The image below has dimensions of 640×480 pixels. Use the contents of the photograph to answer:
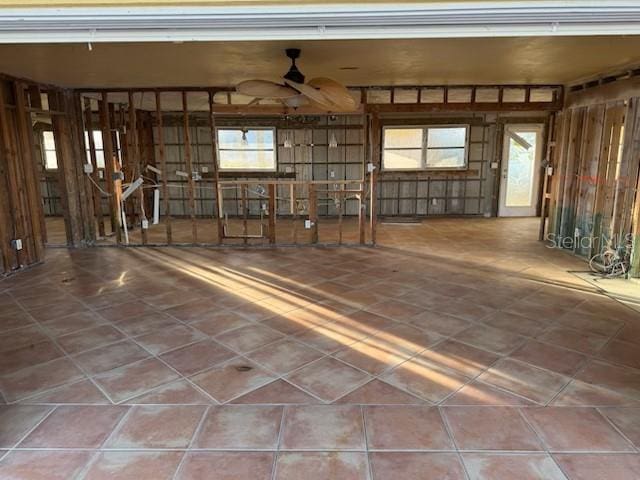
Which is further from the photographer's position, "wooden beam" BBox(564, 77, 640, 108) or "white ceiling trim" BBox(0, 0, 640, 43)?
"wooden beam" BBox(564, 77, 640, 108)

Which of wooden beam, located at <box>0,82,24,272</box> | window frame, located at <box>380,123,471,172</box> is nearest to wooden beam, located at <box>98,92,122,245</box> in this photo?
wooden beam, located at <box>0,82,24,272</box>

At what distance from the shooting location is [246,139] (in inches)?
411

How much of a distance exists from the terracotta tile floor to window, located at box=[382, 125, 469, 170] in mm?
5589

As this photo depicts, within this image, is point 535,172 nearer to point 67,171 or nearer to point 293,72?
point 293,72

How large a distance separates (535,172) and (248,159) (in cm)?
711

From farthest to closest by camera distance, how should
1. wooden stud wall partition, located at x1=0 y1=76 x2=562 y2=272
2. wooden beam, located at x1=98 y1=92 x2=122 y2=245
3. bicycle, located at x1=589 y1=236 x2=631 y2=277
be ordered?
wooden beam, located at x1=98 y1=92 x2=122 y2=245, wooden stud wall partition, located at x1=0 y1=76 x2=562 y2=272, bicycle, located at x1=589 y1=236 x2=631 y2=277

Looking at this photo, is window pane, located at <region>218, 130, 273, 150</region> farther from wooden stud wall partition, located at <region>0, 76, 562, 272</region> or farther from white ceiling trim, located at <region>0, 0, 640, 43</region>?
white ceiling trim, located at <region>0, 0, 640, 43</region>

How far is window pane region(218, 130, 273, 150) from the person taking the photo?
1040 centimetres

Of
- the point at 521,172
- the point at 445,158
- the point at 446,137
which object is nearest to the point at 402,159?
the point at 445,158

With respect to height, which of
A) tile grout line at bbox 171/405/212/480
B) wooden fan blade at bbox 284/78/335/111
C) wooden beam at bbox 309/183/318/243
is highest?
wooden fan blade at bbox 284/78/335/111

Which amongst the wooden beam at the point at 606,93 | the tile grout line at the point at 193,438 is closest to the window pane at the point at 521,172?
the wooden beam at the point at 606,93

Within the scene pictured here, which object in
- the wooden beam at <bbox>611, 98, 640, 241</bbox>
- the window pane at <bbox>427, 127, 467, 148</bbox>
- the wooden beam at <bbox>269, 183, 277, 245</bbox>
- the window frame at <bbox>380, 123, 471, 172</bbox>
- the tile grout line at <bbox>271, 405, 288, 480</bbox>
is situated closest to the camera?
the tile grout line at <bbox>271, 405, 288, 480</bbox>

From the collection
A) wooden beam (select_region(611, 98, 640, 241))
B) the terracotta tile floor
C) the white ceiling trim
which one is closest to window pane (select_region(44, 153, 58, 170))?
the terracotta tile floor

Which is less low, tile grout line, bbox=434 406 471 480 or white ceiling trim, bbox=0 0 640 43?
white ceiling trim, bbox=0 0 640 43
